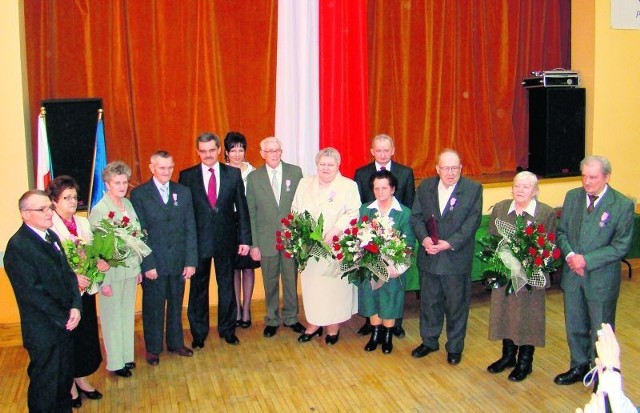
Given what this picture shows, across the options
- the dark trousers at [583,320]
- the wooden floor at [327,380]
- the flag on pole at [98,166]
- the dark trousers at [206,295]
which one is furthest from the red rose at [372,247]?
the flag on pole at [98,166]

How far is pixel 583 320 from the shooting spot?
4.34m

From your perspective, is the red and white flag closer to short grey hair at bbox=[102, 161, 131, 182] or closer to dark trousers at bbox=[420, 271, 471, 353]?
short grey hair at bbox=[102, 161, 131, 182]

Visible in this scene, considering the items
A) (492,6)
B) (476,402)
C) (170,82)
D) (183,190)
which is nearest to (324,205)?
(183,190)

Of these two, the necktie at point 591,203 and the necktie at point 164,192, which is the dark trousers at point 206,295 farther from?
the necktie at point 591,203

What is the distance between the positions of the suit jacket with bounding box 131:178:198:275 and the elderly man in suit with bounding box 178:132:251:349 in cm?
18

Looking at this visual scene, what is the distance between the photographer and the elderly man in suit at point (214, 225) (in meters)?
4.98

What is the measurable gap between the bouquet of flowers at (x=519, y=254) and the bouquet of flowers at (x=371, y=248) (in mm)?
619

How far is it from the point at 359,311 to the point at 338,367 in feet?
1.79

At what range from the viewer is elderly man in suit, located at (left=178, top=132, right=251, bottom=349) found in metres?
4.98

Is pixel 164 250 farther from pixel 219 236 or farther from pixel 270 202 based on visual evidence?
pixel 270 202

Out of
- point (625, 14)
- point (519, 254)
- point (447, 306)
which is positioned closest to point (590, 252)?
point (519, 254)

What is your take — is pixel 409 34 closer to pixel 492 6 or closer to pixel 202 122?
pixel 492 6

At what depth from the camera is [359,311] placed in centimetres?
517

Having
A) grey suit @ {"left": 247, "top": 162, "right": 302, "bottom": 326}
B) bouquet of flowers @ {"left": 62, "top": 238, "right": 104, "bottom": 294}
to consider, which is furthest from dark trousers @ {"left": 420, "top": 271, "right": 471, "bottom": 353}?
bouquet of flowers @ {"left": 62, "top": 238, "right": 104, "bottom": 294}
